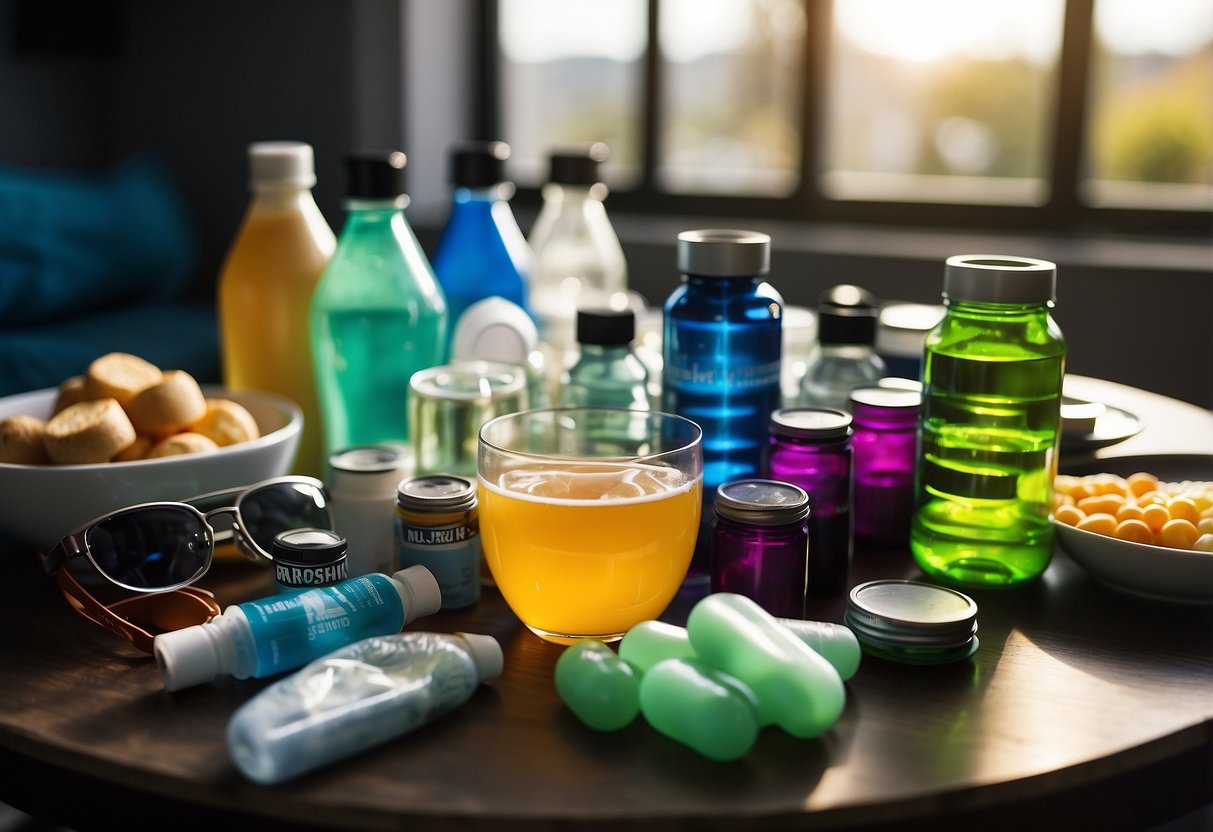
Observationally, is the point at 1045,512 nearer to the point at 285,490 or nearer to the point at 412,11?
the point at 285,490

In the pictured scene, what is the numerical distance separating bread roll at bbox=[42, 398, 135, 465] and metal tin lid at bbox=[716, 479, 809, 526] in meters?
0.44

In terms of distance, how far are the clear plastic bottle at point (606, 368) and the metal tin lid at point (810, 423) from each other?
0.12 metres

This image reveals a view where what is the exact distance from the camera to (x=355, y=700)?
0.60 metres

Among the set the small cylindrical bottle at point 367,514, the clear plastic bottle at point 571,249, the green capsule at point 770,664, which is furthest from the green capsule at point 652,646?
the clear plastic bottle at point 571,249

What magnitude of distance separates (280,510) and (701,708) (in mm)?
395

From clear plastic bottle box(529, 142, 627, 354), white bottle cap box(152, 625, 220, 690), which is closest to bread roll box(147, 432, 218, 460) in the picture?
white bottle cap box(152, 625, 220, 690)

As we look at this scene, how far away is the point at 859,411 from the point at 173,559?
20.3 inches

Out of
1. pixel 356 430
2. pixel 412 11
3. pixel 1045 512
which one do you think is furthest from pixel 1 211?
pixel 1045 512

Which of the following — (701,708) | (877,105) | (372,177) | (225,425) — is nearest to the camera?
(701,708)

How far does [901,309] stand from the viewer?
128cm

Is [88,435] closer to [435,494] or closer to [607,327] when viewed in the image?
[435,494]

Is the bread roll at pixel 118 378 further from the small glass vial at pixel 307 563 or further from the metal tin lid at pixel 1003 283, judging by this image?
the metal tin lid at pixel 1003 283

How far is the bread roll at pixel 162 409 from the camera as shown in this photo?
0.88 meters

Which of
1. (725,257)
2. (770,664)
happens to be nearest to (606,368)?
(725,257)
